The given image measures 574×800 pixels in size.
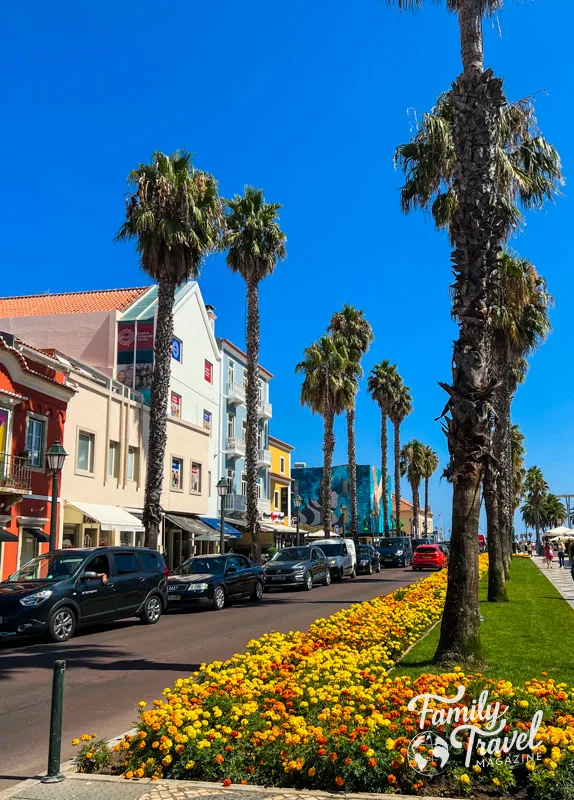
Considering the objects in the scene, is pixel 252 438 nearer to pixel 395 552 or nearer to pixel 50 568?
pixel 50 568

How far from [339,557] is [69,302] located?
19346mm

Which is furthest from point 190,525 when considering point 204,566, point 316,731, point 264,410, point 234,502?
point 316,731

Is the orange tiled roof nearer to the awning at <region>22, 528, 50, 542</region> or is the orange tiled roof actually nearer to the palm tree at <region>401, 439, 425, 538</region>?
the awning at <region>22, 528, 50, 542</region>

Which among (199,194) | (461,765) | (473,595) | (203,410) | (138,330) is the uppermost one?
(199,194)

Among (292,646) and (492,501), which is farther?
(492,501)

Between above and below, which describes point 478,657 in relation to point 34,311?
below

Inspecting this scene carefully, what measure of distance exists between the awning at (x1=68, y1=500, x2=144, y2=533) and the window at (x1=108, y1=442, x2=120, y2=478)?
1480 mm

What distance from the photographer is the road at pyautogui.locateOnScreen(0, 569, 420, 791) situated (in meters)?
7.41

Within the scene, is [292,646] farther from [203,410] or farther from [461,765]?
[203,410]

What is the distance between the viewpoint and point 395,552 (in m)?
48.5

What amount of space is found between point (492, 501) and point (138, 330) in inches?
766

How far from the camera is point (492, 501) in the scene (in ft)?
71.1

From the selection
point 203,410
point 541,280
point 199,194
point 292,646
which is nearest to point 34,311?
Answer: point 203,410

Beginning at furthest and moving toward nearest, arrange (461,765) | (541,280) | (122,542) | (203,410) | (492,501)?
(203,410), (122,542), (541,280), (492,501), (461,765)
